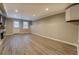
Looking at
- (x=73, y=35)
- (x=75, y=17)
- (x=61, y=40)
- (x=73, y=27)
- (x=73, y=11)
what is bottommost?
(x=61, y=40)

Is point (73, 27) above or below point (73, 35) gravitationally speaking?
above

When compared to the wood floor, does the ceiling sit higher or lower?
higher

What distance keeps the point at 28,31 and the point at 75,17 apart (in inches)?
454

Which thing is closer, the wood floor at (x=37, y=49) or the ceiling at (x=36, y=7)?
the wood floor at (x=37, y=49)

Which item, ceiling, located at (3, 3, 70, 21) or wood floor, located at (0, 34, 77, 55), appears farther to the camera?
ceiling, located at (3, 3, 70, 21)

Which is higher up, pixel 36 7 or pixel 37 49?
pixel 36 7

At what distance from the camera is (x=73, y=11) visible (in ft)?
12.5

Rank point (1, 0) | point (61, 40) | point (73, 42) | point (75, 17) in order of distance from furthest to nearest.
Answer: point (61, 40), point (73, 42), point (75, 17), point (1, 0)

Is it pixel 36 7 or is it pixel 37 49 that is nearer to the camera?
pixel 37 49

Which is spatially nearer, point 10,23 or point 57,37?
point 57,37

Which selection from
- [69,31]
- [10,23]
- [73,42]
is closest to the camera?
[73,42]

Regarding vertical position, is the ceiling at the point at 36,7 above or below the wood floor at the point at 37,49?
above
